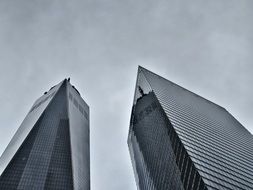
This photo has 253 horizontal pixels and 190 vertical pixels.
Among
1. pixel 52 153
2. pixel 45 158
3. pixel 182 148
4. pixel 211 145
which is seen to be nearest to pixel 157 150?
pixel 211 145

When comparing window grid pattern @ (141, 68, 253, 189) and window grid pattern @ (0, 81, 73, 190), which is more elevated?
window grid pattern @ (0, 81, 73, 190)

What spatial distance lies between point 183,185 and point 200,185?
13712mm

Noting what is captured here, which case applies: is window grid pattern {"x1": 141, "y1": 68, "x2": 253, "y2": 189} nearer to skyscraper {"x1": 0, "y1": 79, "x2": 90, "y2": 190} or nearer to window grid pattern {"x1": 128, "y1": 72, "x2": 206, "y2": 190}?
window grid pattern {"x1": 128, "y1": 72, "x2": 206, "y2": 190}

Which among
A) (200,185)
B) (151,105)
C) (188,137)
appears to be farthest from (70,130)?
(200,185)

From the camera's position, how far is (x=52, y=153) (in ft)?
448

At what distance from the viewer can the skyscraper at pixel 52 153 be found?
11919 centimetres

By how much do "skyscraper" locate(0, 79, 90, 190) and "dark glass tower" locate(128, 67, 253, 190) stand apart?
32.2m

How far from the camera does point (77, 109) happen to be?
191m

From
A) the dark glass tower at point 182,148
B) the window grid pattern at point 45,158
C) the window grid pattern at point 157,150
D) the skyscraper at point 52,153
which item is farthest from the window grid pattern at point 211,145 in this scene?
the window grid pattern at point 45,158

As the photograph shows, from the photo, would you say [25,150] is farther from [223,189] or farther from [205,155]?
[223,189]

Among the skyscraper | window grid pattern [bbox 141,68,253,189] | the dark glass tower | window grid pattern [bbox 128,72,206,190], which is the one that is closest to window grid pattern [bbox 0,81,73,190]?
the skyscraper

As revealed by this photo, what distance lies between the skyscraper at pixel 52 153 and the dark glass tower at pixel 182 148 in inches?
1268

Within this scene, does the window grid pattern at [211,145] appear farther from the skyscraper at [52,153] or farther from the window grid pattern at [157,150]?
Result: the skyscraper at [52,153]

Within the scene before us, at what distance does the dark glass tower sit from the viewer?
7438cm
